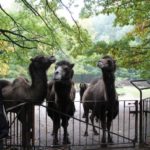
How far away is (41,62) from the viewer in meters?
11.0

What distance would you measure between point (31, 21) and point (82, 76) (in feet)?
146

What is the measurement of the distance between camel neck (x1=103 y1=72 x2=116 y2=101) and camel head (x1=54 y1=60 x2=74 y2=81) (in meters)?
0.88

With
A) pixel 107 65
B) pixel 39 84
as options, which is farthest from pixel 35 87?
pixel 107 65

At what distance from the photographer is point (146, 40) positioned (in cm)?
1823

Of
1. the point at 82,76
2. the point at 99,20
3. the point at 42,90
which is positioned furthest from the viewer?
the point at 99,20

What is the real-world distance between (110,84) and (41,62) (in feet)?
5.96

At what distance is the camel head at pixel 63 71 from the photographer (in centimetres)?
1059

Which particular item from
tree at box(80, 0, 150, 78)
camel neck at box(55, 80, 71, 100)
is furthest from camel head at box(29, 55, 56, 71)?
Result: tree at box(80, 0, 150, 78)

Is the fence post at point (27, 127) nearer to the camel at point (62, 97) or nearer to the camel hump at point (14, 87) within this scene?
the camel at point (62, 97)

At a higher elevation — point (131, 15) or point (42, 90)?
A: point (131, 15)

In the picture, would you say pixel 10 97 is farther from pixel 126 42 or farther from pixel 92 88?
pixel 126 42

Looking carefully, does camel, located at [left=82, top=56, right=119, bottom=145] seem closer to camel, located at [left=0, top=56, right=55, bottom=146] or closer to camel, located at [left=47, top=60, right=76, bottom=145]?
camel, located at [left=47, top=60, right=76, bottom=145]

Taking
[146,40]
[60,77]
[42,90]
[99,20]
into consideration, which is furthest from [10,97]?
[99,20]

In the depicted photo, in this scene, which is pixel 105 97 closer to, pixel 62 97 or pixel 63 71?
pixel 62 97
